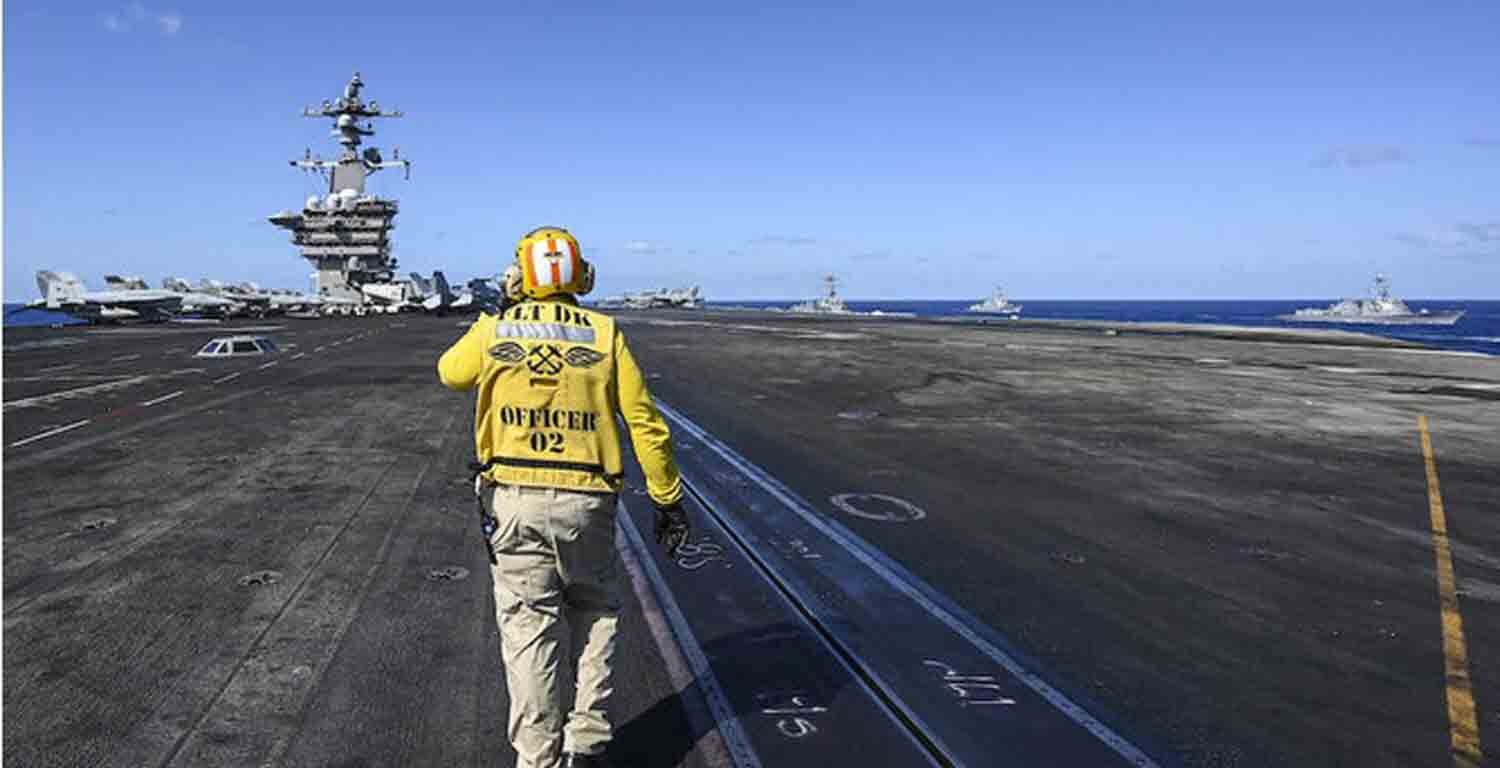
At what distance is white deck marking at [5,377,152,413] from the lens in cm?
1802

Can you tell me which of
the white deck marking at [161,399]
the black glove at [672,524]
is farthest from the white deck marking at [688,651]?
the white deck marking at [161,399]

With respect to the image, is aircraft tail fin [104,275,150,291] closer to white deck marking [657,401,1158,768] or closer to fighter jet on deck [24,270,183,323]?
fighter jet on deck [24,270,183,323]

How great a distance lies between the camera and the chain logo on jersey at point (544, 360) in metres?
4.02

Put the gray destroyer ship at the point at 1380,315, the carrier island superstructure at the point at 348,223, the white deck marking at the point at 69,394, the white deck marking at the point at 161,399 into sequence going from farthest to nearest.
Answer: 1. the gray destroyer ship at the point at 1380,315
2. the carrier island superstructure at the point at 348,223
3. the white deck marking at the point at 69,394
4. the white deck marking at the point at 161,399

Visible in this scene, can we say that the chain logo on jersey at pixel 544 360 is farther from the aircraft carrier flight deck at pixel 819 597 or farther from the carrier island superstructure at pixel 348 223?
the carrier island superstructure at pixel 348 223

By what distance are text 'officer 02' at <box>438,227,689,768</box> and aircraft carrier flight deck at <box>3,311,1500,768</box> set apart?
61 centimetres

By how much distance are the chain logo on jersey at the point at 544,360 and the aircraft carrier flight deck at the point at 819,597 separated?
194 centimetres

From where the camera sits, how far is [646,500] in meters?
9.72

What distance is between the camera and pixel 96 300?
6109 cm

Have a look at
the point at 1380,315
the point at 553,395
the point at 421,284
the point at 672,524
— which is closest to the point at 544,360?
the point at 553,395

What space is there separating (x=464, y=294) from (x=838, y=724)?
87.9 m

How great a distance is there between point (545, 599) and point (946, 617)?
3.34 meters

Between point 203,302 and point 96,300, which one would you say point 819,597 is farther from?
point 203,302

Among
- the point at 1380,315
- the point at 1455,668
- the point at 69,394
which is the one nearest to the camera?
the point at 1455,668
